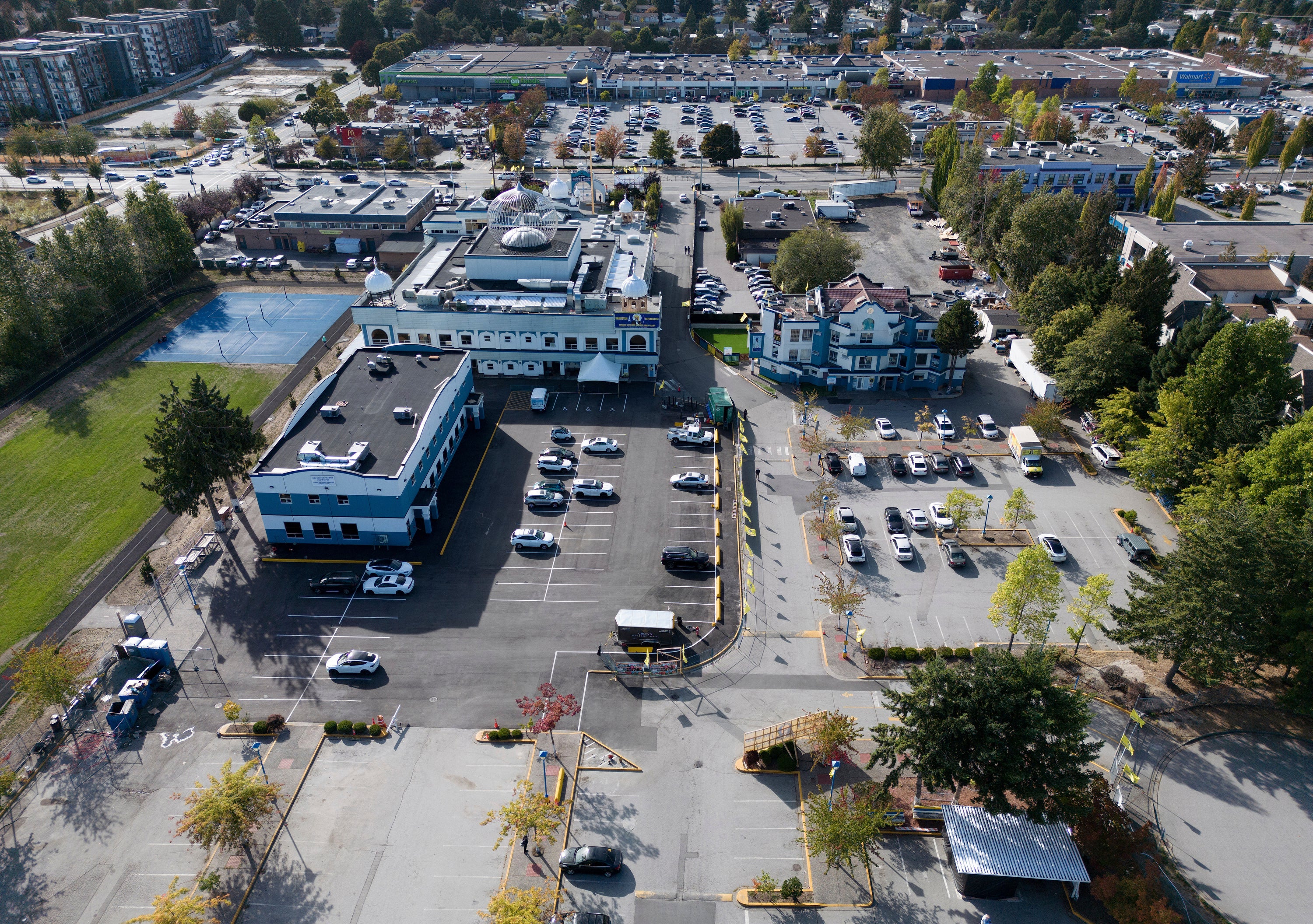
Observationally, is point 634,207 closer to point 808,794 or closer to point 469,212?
point 469,212

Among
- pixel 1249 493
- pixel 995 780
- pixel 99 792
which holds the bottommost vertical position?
pixel 99 792

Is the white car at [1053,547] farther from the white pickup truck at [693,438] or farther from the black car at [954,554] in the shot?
the white pickup truck at [693,438]

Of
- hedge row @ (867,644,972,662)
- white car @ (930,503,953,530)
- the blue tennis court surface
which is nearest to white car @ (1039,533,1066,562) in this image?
white car @ (930,503,953,530)

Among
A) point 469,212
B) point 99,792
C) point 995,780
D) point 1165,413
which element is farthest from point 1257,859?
point 469,212

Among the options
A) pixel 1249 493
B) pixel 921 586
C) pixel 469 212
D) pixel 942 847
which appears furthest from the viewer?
pixel 469 212

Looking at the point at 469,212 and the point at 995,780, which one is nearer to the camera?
the point at 995,780

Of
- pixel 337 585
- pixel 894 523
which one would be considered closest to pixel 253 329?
pixel 337 585
